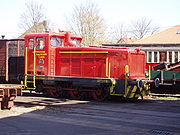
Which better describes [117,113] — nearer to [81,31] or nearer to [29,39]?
[29,39]

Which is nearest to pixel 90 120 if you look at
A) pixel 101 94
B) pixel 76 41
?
pixel 101 94

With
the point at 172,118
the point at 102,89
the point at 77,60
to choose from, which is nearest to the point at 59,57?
the point at 77,60

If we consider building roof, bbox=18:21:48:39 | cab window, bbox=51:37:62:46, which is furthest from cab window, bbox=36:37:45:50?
building roof, bbox=18:21:48:39

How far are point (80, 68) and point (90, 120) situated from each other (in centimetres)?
593

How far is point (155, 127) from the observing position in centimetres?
900

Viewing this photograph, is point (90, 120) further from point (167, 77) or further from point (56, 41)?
point (167, 77)

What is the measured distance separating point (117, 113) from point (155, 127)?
261cm

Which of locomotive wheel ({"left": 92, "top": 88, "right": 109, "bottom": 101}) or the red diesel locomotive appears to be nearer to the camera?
the red diesel locomotive

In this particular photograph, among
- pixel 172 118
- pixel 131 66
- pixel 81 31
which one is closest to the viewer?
pixel 172 118

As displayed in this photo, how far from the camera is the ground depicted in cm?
844

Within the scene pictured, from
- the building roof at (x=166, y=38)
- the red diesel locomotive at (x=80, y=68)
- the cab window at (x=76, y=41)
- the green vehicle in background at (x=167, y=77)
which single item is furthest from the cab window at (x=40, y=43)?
the building roof at (x=166, y=38)

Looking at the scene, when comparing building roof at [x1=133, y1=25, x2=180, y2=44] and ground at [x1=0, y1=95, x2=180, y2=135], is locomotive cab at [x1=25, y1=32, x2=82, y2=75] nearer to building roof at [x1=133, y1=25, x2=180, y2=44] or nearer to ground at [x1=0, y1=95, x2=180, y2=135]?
ground at [x1=0, y1=95, x2=180, y2=135]

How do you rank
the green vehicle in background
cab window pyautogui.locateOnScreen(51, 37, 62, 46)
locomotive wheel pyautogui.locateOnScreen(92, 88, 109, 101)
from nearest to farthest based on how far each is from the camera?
locomotive wheel pyautogui.locateOnScreen(92, 88, 109, 101) < cab window pyautogui.locateOnScreen(51, 37, 62, 46) < the green vehicle in background

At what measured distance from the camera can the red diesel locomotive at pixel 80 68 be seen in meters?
14.6
